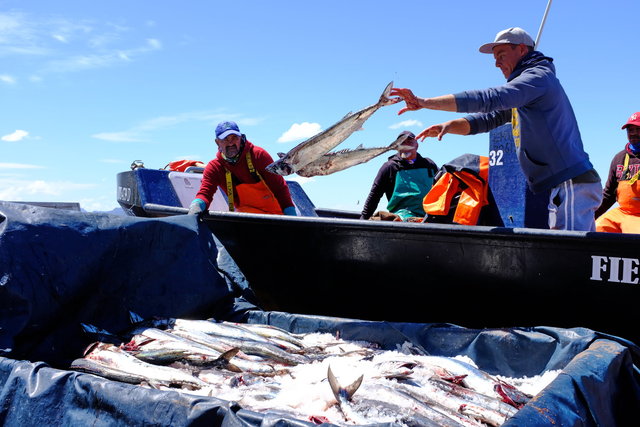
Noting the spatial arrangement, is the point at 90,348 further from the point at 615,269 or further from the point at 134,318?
the point at 615,269

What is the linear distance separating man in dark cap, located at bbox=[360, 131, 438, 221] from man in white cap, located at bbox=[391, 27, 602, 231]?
223 cm

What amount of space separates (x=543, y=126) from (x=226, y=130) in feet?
11.3

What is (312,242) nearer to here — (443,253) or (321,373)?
(443,253)

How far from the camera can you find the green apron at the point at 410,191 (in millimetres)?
6383

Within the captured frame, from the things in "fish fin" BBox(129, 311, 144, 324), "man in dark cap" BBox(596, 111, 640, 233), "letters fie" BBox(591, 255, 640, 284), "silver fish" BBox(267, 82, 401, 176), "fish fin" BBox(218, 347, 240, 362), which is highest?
"silver fish" BBox(267, 82, 401, 176)

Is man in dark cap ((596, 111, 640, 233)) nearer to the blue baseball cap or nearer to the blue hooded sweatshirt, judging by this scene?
the blue hooded sweatshirt

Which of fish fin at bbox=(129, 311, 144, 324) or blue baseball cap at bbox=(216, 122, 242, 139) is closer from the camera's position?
fish fin at bbox=(129, 311, 144, 324)

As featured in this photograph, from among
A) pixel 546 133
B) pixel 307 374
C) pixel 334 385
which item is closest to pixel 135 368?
pixel 307 374

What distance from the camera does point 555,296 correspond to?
12.4ft

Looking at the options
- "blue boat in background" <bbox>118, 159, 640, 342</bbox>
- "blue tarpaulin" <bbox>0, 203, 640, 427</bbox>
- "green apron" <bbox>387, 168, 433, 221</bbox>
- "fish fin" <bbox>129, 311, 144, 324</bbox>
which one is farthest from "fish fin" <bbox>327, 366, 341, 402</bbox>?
"green apron" <bbox>387, 168, 433, 221</bbox>

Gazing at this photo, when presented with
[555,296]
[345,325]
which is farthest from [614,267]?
[345,325]

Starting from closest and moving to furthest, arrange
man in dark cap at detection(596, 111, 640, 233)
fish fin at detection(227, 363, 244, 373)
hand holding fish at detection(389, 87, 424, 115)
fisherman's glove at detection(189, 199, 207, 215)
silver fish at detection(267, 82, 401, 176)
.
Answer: fish fin at detection(227, 363, 244, 373), hand holding fish at detection(389, 87, 424, 115), silver fish at detection(267, 82, 401, 176), fisherman's glove at detection(189, 199, 207, 215), man in dark cap at detection(596, 111, 640, 233)

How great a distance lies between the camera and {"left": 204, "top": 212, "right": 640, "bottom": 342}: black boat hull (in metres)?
3.55

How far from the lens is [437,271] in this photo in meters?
4.20
